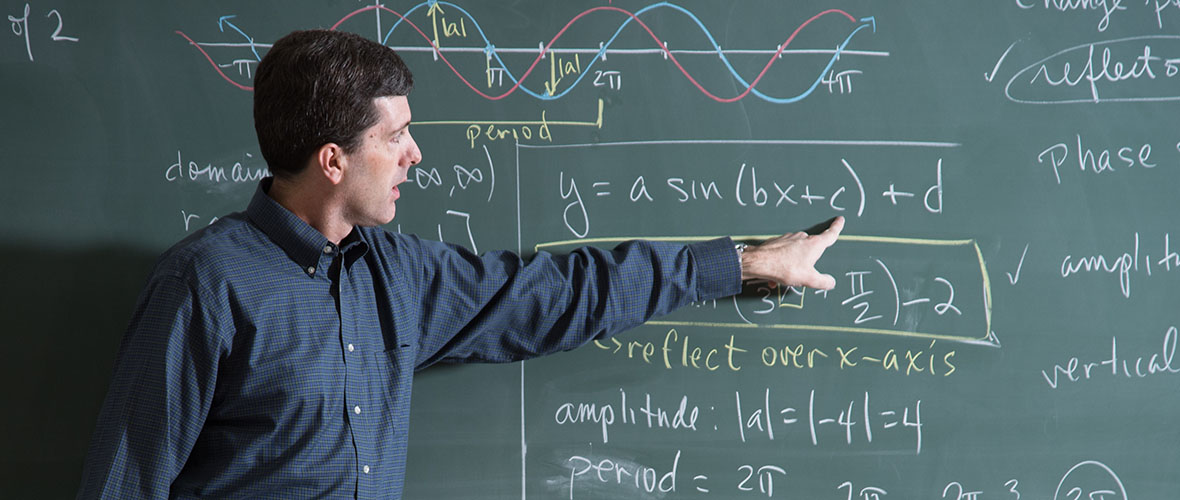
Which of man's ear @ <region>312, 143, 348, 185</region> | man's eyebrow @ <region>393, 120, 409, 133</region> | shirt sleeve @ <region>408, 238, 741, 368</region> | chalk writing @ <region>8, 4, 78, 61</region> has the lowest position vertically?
shirt sleeve @ <region>408, 238, 741, 368</region>

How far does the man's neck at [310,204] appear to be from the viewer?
145 centimetres

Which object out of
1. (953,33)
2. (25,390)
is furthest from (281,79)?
(953,33)

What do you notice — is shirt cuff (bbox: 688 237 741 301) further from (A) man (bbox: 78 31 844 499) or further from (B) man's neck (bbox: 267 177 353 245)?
(B) man's neck (bbox: 267 177 353 245)

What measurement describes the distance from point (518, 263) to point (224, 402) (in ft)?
2.07

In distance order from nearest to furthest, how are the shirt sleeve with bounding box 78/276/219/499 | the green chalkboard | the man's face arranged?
the shirt sleeve with bounding box 78/276/219/499 < the man's face < the green chalkboard

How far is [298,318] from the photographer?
1429 millimetres

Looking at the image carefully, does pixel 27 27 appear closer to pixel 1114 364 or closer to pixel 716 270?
pixel 716 270

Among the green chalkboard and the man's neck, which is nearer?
the man's neck

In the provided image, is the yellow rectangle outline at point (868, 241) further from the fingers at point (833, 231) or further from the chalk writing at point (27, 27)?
the chalk writing at point (27, 27)

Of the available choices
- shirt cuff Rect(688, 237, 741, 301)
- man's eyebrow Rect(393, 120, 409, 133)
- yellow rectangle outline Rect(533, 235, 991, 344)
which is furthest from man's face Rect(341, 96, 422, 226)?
shirt cuff Rect(688, 237, 741, 301)

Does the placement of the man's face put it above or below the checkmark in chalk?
above

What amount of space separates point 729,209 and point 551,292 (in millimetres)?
465

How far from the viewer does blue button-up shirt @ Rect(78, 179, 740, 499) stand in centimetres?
132

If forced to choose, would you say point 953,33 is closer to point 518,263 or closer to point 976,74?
point 976,74
